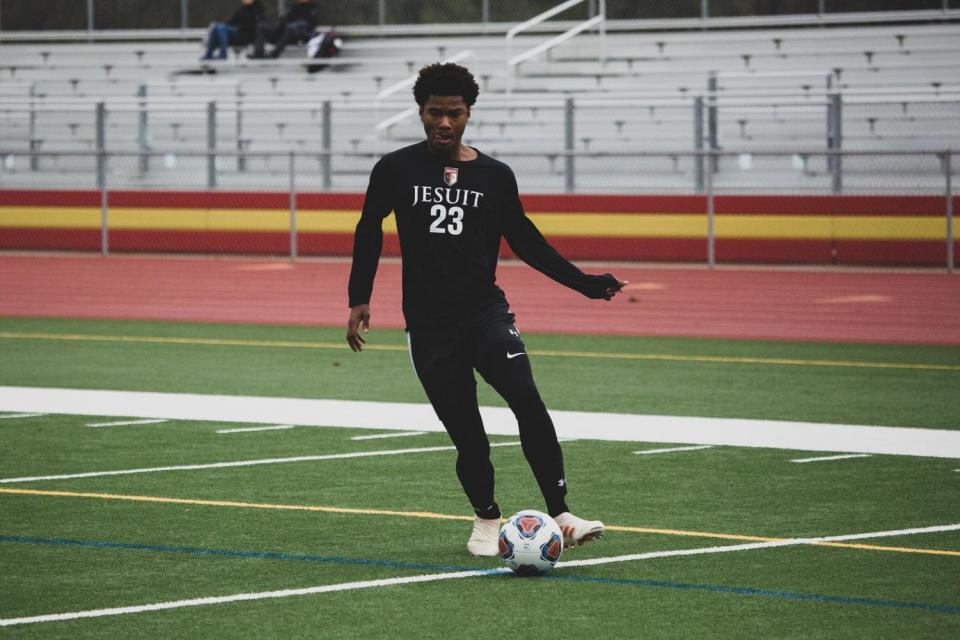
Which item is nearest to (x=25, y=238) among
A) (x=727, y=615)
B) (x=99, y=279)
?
(x=99, y=279)

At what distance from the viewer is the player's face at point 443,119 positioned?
6.95 m

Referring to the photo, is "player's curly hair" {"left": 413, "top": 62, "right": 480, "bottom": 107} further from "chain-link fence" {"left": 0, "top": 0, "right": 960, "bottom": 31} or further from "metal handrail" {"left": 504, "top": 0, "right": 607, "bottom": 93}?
"chain-link fence" {"left": 0, "top": 0, "right": 960, "bottom": 31}

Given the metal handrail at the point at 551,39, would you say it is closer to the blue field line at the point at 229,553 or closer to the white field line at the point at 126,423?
the white field line at the point at 126,423

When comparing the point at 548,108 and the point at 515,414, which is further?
the point at 548,108

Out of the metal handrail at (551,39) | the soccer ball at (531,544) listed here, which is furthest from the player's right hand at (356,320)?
the metal handrail at (551,39)

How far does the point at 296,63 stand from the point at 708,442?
23.7 metres

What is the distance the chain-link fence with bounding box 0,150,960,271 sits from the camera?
24.8 metres

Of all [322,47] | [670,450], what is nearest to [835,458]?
[670,450]

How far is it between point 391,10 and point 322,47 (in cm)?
179

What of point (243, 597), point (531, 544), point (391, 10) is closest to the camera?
point (243, 597)

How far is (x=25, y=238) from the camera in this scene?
29.8 m

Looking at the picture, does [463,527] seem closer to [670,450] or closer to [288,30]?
[670,450]

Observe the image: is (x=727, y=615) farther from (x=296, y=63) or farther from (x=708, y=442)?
(x=296, y=63)

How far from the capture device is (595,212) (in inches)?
1055
